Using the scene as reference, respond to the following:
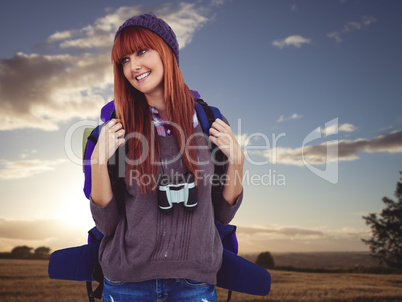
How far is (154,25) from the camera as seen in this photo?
264 cm

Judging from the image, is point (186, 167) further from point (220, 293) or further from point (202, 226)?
point (220, 293)

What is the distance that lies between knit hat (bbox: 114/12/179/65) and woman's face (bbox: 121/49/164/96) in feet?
0.50

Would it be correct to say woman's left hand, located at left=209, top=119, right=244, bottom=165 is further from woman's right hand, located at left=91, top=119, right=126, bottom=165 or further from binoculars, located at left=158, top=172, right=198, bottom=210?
woman's right hand, located at left=91, top=119, right=126, bottom=165

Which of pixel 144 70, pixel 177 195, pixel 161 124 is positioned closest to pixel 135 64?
pixel 144 70

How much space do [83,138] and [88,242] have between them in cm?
85

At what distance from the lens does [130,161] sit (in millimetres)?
2602

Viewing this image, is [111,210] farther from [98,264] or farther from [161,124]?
[161,124]

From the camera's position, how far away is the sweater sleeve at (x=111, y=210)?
2.47 meters

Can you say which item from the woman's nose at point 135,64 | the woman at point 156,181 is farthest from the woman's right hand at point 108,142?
the woman's nose at point 135,64

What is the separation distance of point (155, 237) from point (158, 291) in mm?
361

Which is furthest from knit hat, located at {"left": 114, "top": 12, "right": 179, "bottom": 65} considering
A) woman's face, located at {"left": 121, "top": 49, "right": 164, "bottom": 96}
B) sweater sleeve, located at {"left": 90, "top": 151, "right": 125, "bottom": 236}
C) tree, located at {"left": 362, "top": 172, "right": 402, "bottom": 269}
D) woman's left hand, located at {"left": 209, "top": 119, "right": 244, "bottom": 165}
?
tree, located at {"left": 362, "top": 172, "right": 402, "bottom": 269}

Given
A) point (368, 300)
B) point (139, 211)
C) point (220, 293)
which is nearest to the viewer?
point (139, 211)

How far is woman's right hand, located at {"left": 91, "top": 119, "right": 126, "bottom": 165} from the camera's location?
2.46 metres

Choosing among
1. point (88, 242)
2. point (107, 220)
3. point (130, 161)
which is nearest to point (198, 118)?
point (130, 161)
